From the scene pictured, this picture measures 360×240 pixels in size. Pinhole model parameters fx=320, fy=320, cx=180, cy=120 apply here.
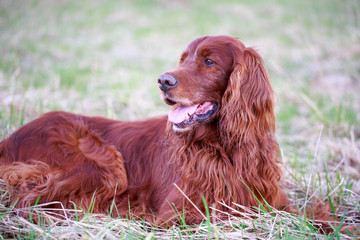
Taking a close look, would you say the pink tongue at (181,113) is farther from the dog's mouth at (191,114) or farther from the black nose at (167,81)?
the black nose at (167,81)

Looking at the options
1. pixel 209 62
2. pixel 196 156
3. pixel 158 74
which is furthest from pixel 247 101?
pixel 158 74

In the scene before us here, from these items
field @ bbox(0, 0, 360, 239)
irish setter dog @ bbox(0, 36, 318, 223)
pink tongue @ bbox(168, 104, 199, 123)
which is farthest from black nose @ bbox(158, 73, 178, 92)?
field @ bbox(0, 0, 360, 239)

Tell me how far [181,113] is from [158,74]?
220 inches

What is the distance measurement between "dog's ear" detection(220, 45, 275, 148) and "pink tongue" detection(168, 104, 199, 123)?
22 centimetres

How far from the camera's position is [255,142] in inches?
91.4

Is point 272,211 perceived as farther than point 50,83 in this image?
No

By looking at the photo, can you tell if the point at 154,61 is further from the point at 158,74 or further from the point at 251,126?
the point at 251,126

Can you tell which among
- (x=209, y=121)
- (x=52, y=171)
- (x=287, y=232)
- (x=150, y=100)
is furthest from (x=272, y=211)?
(x=150, y=100)

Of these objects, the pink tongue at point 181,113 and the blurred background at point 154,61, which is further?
the blurred background at point 154,61

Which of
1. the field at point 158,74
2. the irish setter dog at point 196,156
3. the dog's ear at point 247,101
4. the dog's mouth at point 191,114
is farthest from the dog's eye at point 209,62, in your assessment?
the field at point 158,74

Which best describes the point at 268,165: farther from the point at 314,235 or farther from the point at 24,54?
the point at 24,54

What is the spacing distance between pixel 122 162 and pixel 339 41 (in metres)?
8.99

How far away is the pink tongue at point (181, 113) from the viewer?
228cm

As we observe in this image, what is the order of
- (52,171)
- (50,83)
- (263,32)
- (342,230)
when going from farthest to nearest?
(263,32) < (50,83) < (52,171) < (342,230)
